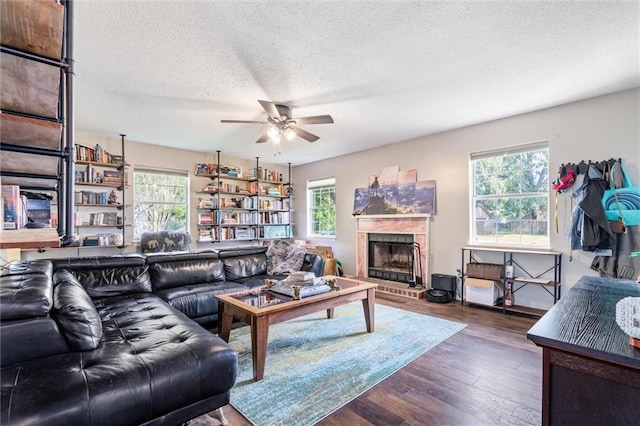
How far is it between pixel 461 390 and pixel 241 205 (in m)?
5.02

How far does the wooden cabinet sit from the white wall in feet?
3.14

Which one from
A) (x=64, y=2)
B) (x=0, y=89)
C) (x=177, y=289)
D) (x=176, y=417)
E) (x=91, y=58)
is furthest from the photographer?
(x=177, y=289)

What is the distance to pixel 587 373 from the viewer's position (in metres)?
0.87

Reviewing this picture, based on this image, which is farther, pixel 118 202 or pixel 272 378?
pixel 118 202

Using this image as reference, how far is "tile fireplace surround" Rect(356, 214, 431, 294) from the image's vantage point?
15.5ft

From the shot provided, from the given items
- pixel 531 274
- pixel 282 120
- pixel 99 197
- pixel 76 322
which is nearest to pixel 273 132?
pixel 282 120

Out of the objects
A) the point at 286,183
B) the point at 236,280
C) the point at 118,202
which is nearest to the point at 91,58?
the point at 236,280

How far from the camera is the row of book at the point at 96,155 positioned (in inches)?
173

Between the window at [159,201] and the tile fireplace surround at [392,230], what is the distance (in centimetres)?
326

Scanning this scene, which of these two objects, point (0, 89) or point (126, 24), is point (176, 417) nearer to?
point (0, 89)

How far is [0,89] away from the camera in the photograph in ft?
3.03

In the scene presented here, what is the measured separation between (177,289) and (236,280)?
2.40 feet

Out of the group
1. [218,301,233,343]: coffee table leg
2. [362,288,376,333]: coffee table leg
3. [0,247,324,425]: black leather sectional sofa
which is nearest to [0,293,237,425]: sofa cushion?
[0,247,324,425]: black leather sectional sofa

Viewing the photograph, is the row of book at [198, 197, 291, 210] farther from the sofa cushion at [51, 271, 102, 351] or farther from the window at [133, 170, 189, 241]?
the sofa cushion at [51, 271, 102, 351]
